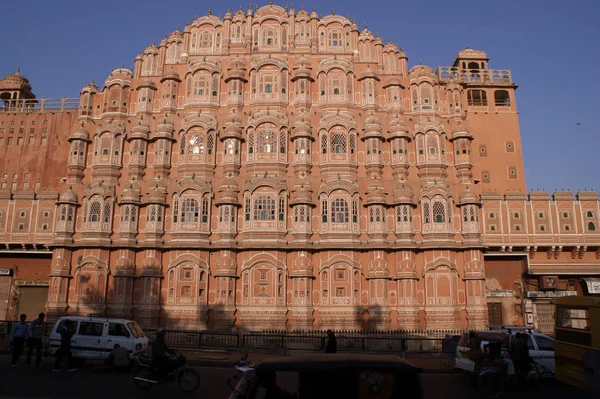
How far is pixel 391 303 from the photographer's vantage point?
32031 mm

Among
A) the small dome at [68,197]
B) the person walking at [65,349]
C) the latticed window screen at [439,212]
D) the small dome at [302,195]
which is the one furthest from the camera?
the small dome at [68,197]

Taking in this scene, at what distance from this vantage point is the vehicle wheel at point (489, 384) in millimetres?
14359

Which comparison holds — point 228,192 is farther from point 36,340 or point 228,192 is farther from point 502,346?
point 502,346

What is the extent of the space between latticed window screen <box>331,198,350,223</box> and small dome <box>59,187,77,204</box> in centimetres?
1731

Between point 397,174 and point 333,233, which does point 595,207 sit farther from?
point 333,233

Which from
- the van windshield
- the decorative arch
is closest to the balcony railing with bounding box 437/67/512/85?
the decorative arch

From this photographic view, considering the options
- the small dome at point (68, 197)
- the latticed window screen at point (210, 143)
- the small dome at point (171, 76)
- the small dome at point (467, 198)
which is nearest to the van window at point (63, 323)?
the small dome at point (68, 197)

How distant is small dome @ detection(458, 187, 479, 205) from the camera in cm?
3303

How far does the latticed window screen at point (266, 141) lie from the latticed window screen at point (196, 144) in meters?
3.96

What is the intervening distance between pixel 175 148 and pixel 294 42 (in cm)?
1176

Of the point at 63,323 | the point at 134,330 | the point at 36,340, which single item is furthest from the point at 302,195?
the point at 36,340

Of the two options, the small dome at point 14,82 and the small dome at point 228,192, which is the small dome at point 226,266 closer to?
the small dome at point 228,192

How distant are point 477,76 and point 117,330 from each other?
112 feet

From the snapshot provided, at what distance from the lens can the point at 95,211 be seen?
33.8 m
